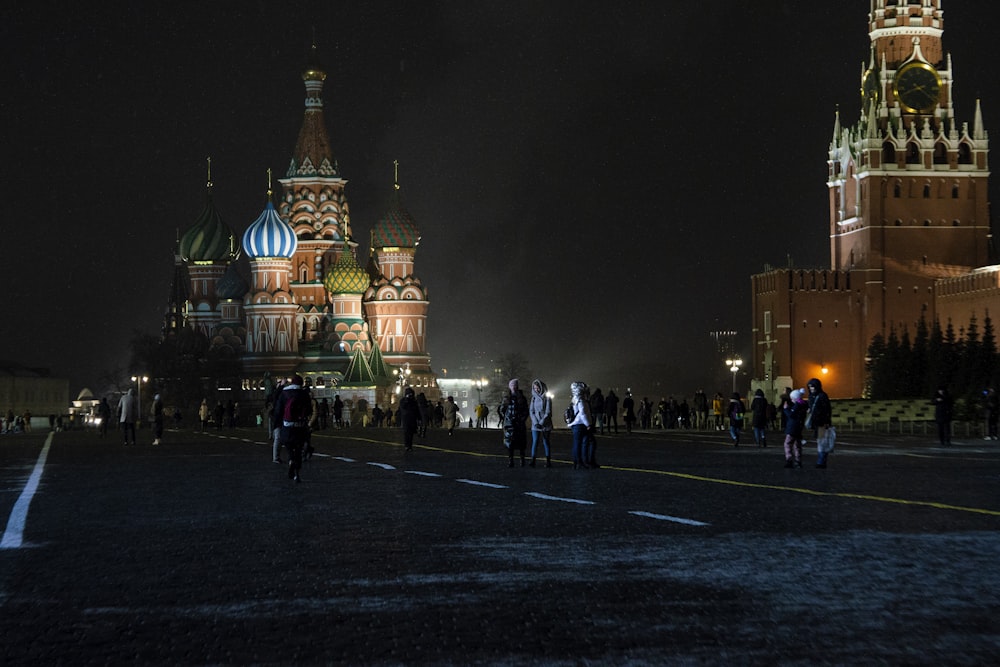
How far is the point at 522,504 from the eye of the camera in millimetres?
14820

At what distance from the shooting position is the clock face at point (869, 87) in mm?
113625

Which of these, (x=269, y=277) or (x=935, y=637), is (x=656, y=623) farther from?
(x=269, y=277)

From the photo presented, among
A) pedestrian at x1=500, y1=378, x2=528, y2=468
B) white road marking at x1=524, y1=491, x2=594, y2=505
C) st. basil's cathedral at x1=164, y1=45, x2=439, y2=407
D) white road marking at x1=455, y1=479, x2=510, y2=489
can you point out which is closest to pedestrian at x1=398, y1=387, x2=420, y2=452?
pedestrian at x1=500, y1=378, x2=528, y2=468

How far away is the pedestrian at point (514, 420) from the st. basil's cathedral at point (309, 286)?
3703 inches

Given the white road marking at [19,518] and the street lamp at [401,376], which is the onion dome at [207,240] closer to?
the street lamp at [401,376]

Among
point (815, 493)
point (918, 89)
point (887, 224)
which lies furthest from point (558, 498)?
point (918, 89)

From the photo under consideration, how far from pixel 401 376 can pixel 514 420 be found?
9321cm

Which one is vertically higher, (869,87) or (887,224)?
(869,87)

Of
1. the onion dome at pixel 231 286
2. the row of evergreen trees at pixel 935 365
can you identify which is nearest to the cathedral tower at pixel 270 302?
the onion dome at pixel 231 286

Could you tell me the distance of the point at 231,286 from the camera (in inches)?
5177

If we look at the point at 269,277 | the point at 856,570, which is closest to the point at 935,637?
the point at 856,570

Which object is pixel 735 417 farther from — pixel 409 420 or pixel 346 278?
pixel 346 278

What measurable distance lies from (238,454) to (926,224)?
284 ft

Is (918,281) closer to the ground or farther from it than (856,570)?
farther from it
